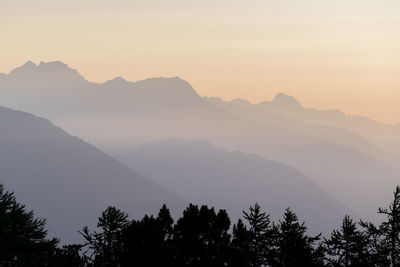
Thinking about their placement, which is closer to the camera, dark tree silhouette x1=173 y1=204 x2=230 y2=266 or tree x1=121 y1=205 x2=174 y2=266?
tree x1=121 y1=205 x2=174 y2=266

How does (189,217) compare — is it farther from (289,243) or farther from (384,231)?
(384,231)

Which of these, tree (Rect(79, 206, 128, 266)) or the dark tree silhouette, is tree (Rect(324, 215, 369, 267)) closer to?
the dark tree silhouette

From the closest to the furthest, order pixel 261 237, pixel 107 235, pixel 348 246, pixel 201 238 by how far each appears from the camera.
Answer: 1. pixel 201 238
2. pixel 348 246
3. pixel 261 237
4. pixel 107 235

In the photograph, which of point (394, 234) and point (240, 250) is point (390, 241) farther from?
point (240, 250)

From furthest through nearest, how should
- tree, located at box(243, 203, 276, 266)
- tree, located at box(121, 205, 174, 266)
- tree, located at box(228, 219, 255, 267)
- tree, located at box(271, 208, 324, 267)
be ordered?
tree, located at box(243, 203, 276, 266) → tree, located at box(271, 208, 324, 267) → tree, located at box(228, 219, 255, 267) → tree, located at box(121, 205, 174, 266)

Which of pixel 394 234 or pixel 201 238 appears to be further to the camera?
pixel 201 238

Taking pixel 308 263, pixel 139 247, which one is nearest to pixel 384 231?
pixel 308 263

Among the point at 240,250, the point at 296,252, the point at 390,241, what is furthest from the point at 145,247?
the point at 390,241

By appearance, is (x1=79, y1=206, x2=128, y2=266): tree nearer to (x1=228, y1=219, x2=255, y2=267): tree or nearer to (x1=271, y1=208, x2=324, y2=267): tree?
(x1=228, y1=219, x2=255, y2=267): tree

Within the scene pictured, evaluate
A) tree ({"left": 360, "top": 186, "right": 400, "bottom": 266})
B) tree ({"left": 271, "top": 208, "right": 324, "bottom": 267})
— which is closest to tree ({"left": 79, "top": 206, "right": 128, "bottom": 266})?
tree ({"left": 271, "top": 208, "right": 324, "bottom": 267})

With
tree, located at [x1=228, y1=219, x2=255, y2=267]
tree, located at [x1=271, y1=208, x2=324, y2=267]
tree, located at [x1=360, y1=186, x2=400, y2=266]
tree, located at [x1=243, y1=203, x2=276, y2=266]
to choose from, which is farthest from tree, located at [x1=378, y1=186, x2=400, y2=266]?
tree, located at [x1=243, y1=203, x2=276, y2=266]

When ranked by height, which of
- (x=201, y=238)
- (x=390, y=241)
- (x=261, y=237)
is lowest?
(x=390, y=241)

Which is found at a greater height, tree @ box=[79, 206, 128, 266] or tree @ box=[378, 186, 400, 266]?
tree @ box=[79, 206, 128, 266]

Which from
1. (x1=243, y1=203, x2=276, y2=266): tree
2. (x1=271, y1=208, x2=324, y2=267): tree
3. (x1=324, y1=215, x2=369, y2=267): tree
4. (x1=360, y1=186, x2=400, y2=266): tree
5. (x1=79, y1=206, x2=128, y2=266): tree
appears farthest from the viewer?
(x1=243, y1=203, x2=276, y2=266): tree
